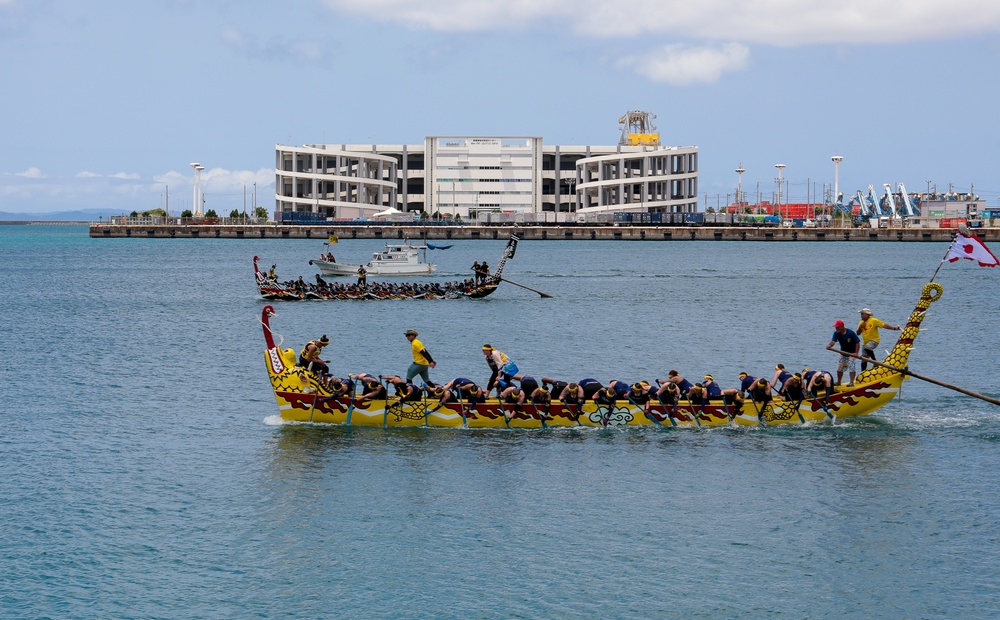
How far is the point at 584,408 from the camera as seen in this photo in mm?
31750

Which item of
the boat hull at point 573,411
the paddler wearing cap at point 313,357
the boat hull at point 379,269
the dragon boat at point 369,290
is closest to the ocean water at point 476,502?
the boat hull at point 573,411

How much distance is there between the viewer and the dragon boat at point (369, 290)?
243ft

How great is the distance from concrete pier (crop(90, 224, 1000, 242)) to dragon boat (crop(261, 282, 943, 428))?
480ft

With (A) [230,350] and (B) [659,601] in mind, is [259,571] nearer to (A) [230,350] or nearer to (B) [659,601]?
(B) [659,601]

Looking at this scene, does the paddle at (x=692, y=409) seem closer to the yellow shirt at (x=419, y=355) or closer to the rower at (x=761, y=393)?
the rower at (x=761, y=393)

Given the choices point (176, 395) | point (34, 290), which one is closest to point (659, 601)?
point (176, 395)

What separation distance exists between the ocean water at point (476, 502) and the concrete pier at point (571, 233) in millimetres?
130814

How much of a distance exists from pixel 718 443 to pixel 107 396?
21.5 meters

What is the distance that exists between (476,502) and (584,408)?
22.9 ft

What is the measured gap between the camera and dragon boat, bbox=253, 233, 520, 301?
243ft

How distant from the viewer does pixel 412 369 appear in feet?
105

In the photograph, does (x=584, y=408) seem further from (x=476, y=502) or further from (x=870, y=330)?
(x=870, y=330)

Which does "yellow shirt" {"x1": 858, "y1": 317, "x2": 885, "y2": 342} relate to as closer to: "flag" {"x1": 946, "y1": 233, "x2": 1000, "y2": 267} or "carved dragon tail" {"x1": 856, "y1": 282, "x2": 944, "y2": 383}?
"carved dragon tail" {"x1": 856, "y1": 282, "x2": 944, "y2": 383}

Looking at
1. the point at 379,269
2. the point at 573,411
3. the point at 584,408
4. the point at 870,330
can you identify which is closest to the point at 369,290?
the point at 379,269
